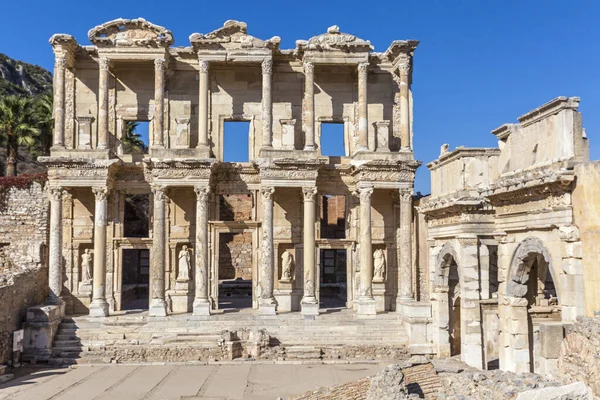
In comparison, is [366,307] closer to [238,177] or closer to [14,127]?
[238,177]

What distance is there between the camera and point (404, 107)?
81.1 ft

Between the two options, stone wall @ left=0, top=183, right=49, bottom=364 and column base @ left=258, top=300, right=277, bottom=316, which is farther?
stone wall @ left=0, top=183, right=49, bottom=364

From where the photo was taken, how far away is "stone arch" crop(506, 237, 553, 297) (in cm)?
1248

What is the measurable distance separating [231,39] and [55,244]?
10.3 meters

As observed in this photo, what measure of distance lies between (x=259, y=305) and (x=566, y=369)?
561 inches

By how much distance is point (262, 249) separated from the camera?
23406mm

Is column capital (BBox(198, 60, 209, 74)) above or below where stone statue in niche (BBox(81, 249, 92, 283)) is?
above

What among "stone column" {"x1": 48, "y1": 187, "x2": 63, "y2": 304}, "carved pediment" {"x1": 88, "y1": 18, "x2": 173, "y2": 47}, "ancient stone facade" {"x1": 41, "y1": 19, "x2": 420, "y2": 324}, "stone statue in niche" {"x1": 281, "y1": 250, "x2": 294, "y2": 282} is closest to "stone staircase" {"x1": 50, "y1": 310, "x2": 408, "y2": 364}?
"ancient stone facade" {"x1": 41, "y1": 19, "x2": 420, "y2": 324}

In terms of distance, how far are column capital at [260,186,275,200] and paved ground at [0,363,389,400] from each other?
646 cm

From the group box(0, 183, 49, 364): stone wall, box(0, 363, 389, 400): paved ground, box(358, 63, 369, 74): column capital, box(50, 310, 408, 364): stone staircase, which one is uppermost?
box(358, 63, 369, 74): column capital

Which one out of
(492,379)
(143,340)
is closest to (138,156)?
(143,340)

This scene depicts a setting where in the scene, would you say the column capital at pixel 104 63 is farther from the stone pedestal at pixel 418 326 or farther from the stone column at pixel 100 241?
the stone pedestal at pixel 418 326

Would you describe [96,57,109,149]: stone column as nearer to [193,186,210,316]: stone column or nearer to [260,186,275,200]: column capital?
[193,186,210,316]: stone column

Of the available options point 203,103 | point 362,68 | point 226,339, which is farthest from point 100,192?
point 362,68
